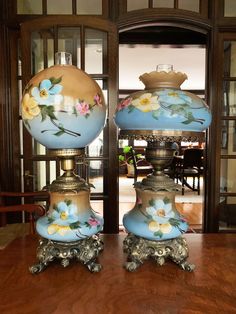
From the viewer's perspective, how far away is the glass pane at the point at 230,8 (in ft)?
6.58

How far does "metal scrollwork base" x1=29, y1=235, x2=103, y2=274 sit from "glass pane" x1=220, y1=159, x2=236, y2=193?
1.69m

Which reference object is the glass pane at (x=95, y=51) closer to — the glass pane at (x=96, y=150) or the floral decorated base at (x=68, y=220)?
the glass pane at (x=96, y=150)

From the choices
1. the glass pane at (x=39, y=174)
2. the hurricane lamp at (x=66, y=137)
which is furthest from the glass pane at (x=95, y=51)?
the hurricane lamp at (x=66, y=137)

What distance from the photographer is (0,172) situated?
81.0 inches

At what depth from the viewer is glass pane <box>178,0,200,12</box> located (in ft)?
6.51

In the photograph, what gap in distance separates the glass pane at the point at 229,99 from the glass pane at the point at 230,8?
0.49m

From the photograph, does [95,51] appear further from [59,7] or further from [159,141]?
[159,141]

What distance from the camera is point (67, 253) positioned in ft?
2.31

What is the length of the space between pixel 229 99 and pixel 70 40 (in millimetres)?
1241

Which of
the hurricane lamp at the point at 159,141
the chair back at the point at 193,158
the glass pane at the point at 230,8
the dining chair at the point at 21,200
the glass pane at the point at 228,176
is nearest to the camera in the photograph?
the hurricane lamp at the point at 159,141

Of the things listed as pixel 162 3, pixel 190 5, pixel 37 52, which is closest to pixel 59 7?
pixel 37 52

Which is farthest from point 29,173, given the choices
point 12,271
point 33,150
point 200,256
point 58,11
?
point 200,256

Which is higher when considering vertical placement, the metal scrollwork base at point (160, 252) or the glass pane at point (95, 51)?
the glass pane at point (95, 51)

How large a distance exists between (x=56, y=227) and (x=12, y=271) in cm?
16
